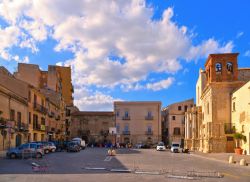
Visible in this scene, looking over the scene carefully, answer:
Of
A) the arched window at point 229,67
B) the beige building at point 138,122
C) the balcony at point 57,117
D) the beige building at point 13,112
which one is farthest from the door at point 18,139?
the beige building at point 138,122

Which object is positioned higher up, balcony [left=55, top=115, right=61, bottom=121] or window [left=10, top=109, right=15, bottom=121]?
window [left=10, top=109, right=15, bottom=121]

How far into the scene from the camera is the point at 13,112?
4438 centimetres

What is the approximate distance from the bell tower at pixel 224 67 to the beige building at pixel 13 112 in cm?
2406

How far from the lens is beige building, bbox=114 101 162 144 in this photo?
91375 millimetres

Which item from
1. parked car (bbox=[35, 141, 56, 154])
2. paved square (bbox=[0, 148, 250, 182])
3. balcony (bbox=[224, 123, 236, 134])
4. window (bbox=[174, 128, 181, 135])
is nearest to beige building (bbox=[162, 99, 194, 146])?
window (bbox=[174, 128, 181, 135])

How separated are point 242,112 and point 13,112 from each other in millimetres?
25100

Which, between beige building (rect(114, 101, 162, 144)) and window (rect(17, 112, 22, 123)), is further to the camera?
beige building (rect(114, 101, 162, 144))

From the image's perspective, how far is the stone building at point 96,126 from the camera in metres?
92.1

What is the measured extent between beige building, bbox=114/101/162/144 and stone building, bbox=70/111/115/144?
2.16 meters

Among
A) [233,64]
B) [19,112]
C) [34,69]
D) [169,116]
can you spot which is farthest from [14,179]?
[169,116]

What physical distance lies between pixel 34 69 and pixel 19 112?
2950 centimetres

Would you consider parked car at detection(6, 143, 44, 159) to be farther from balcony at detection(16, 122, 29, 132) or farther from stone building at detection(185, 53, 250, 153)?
stone building at detection(185, 53, 250, 153)

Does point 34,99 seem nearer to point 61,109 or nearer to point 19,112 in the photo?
point 19,112

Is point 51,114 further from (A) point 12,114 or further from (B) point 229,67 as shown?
(B) point 229,67
